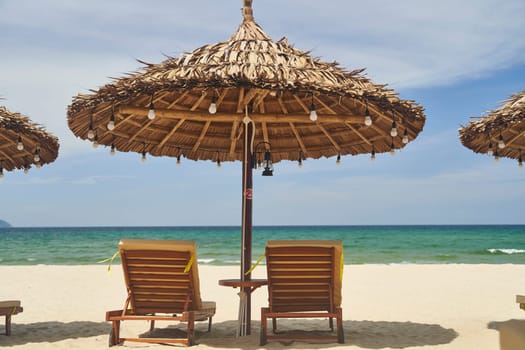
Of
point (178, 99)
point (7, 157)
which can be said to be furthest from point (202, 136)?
point (7, 157)

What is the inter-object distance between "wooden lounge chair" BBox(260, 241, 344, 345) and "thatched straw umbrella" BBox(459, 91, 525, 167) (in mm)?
2046

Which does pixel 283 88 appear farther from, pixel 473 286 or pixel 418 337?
pixel 473 286

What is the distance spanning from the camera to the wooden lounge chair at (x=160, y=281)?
14.6 feet

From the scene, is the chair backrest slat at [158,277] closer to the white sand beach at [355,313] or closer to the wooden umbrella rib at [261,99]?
the white sand beach at [355,313]

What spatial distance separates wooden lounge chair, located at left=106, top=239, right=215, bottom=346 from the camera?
14.6 feet

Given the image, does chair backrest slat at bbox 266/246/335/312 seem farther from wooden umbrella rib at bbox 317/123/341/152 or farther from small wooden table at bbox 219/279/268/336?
wooden umbrella rib at bbox 317/123/341/152

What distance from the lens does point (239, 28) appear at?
5.64 metres

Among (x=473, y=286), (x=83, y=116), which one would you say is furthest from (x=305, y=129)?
(x=473, y=286)

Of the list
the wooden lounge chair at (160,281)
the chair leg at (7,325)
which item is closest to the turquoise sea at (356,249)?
the chair leg at (7,325)

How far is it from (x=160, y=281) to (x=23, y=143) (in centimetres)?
274

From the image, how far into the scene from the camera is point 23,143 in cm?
626

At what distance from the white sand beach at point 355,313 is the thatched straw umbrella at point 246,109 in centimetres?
131

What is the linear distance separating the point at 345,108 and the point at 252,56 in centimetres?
142

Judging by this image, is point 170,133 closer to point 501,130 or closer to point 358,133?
point 358,133
